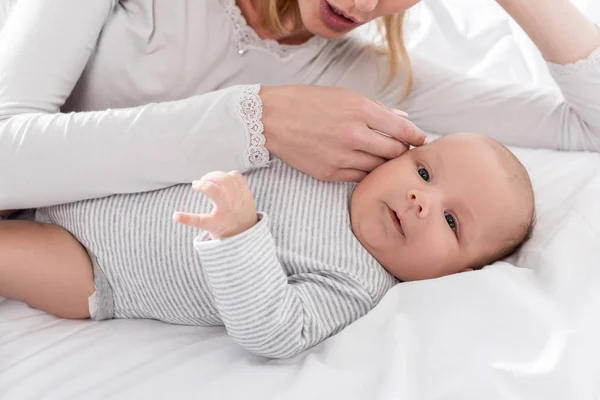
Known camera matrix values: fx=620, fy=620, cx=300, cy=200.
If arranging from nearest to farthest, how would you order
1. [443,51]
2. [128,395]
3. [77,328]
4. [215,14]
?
[128,395]
[77,328]
[215,14]
[443,51]

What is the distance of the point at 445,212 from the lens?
1.01 meters

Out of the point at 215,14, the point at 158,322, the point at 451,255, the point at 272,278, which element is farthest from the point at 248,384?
the point at 215,14

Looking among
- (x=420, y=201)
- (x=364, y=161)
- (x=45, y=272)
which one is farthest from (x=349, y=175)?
(x=45, y=272)

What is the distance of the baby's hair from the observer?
1.01m

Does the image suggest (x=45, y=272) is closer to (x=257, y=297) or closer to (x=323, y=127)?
(x=257, y=297)

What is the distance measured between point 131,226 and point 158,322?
164mm

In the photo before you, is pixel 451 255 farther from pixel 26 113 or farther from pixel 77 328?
pixel 26 113

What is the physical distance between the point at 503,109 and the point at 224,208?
2.57ft

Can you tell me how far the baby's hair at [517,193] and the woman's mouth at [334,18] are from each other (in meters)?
0.32

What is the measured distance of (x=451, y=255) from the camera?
39.3 inches

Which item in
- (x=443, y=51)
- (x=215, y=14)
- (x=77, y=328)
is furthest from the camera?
(x=443, y=51)

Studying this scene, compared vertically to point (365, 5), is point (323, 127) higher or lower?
lower

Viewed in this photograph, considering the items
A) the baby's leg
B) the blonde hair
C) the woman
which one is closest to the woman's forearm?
the woman

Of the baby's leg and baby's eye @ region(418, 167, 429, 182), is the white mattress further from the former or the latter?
baby's eye @ region(418, 167, 429, 182)
